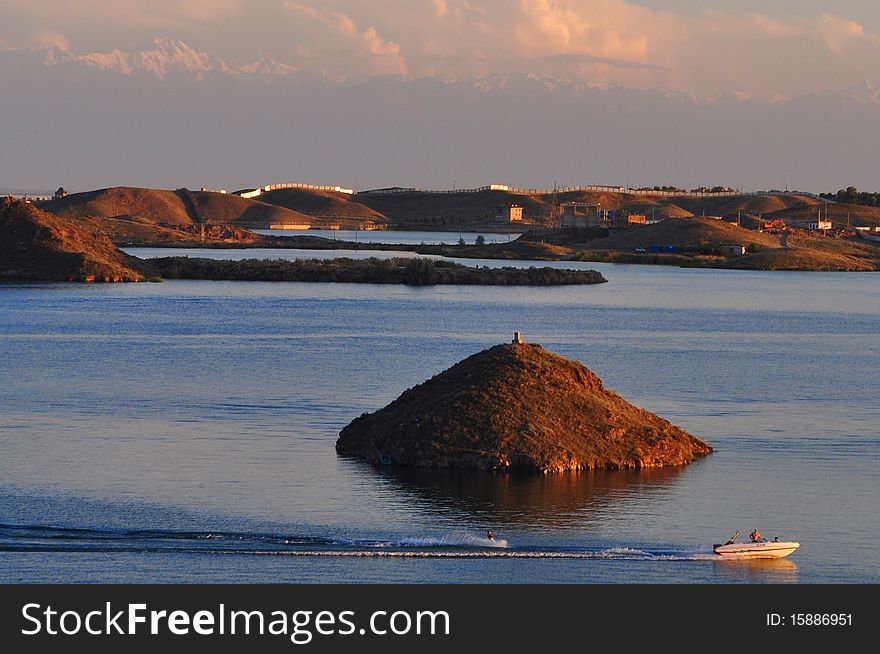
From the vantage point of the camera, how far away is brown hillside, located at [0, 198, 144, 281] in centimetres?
10669

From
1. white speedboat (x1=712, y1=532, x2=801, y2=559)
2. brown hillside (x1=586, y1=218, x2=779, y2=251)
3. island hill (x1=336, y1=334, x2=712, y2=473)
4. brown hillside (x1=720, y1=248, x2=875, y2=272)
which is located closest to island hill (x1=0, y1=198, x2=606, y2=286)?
brown hillside (x1=720, y1=248, x2=875, y2=272)

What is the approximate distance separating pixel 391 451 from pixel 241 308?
54.1m

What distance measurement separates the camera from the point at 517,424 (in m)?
28.9

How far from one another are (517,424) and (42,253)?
277 feet

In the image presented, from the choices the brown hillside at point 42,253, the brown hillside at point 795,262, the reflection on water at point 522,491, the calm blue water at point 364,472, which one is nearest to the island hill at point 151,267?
the brown hillside at point 42,253

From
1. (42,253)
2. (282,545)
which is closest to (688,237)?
(42,253)

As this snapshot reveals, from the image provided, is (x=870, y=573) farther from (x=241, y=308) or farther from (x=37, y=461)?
(x=241, y=308)

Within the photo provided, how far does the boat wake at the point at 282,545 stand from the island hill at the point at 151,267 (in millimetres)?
85681

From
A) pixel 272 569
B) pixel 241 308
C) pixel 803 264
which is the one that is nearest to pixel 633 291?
pixel 241 308

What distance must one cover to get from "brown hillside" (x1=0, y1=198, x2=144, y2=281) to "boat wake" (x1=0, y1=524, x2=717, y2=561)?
281 feet

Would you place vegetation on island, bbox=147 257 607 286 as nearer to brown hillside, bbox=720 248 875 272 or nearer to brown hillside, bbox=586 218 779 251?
brown hillside, bbox=720 248 875 272

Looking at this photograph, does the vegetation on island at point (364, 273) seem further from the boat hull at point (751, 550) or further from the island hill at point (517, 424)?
the boat hull at point (751, 550)

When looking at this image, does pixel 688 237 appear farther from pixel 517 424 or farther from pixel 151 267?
pixel 517 424

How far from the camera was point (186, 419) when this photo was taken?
36.7 metres
